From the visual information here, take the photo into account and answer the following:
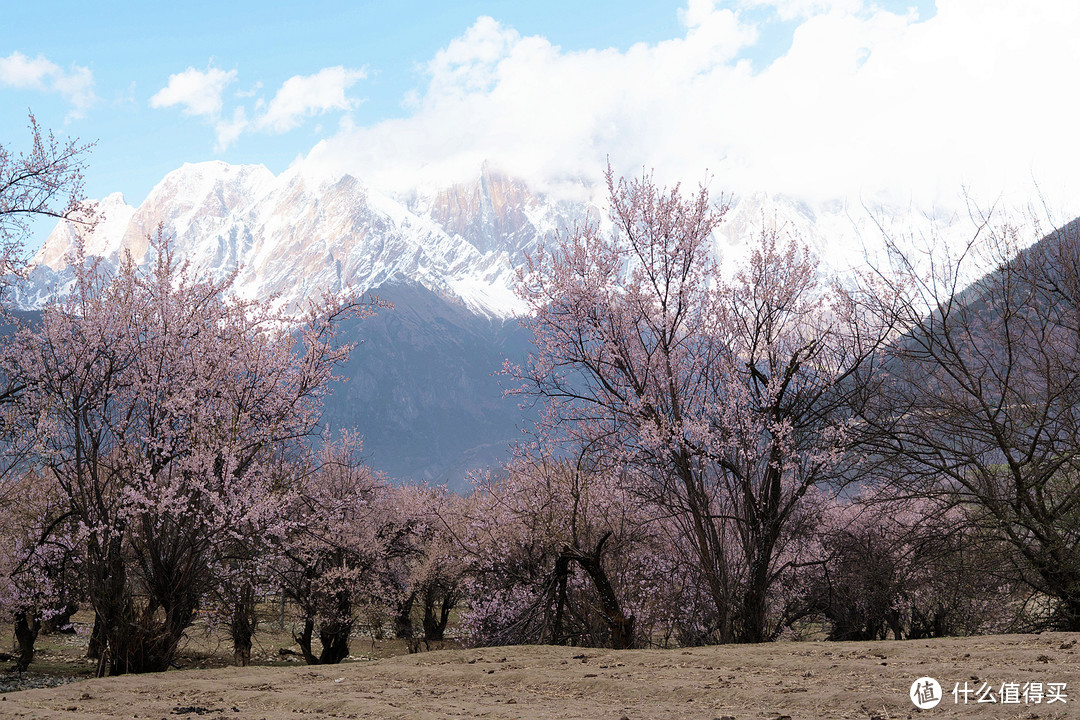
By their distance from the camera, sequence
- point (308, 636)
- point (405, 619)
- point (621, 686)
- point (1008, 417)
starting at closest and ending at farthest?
point (621, 686) → point (1008, 417) → point (308, 636) → point (405, 619)

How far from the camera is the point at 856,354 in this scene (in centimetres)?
1582

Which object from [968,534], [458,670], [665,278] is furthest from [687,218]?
[458,670]

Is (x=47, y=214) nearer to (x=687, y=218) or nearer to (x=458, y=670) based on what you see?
(x=458, y=670)

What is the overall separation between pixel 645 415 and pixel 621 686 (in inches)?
291

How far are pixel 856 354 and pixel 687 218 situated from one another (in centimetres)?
464

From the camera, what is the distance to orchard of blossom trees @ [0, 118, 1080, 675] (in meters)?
13.2

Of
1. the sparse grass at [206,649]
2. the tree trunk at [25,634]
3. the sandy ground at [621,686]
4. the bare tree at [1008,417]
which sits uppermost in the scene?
the bare tree at [1008,417]

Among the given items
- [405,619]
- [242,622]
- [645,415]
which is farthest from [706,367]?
[405,619]

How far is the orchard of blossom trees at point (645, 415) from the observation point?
13227 millimetres

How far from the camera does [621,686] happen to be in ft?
27.2

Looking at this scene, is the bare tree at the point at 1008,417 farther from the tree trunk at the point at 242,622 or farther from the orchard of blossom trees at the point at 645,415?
the tree trunk at the point at 242,622

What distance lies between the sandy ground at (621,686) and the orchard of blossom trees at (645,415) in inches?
130

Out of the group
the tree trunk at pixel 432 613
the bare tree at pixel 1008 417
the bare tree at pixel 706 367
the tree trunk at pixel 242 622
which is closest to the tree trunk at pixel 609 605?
the bare tree at pixel 706 367

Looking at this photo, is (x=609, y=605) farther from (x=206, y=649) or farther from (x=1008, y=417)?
(x=206, y=649)
